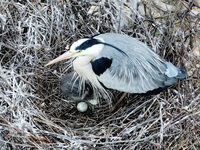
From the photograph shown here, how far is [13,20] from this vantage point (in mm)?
2314

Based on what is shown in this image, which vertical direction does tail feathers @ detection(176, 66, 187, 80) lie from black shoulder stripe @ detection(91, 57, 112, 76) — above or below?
below

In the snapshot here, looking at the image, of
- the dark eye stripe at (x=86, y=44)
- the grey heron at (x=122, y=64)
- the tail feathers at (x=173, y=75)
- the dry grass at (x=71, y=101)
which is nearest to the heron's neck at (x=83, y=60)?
the grey heron at (x=122, y=64)

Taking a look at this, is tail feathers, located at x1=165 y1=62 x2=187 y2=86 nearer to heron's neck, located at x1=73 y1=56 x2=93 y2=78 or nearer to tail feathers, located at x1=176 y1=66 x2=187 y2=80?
tail feathers, located at x1=176 y1=66 x2=187 y2=80

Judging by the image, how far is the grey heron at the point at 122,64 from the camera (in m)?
1.98

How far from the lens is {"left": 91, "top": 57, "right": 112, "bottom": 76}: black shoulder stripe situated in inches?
77.6

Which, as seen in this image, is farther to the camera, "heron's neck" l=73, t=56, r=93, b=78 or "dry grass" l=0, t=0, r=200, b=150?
"heron's neck" l=73, t=56, r=93, b=78

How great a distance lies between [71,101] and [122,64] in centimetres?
72

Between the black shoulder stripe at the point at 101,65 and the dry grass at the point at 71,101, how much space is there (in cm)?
46

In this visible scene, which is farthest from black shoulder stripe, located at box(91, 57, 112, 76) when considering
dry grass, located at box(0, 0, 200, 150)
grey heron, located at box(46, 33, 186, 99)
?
dry grass, located at box(0, 0, 200, 150)

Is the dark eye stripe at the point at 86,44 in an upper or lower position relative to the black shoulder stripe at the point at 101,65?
upper

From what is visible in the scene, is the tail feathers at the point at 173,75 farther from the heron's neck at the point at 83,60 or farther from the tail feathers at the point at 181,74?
the heron's neck at the point at 83,60

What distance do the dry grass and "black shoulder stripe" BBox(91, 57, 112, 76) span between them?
0.46 m

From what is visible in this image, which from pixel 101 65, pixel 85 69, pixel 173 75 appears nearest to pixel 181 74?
pixel 173 75

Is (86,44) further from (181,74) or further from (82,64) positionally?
(181,74)
